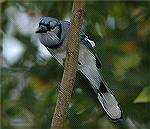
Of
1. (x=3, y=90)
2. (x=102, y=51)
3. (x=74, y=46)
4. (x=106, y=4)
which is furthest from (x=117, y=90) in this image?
(x=74, y=46)

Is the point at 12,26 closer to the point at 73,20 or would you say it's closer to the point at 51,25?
the point at 51,25

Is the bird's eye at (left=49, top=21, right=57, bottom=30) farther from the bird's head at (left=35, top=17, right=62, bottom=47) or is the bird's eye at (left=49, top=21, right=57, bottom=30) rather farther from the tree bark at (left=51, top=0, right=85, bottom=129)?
the tree bark at (left=51, top=0, right=85, bottom=129)

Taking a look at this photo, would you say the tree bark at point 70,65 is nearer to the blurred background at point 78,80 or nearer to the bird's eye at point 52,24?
the bird's eye at point 52,24

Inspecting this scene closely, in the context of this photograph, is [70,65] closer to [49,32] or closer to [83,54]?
[49,32]

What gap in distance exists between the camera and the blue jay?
2.08 metres

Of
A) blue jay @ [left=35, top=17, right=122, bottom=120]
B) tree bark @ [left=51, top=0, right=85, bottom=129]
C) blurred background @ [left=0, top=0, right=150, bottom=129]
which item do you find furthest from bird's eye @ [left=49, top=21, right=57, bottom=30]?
blurred background @ [left=0, top=0, right=150, bottom=129]

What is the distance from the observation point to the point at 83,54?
7.43 feet

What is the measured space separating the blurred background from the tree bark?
79 cm

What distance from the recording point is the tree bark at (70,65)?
1.79m

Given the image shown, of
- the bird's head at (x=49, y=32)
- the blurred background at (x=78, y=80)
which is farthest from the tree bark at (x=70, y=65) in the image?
the blurred background at (x=78, y=80)

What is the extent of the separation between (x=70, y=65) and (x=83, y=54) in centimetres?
44

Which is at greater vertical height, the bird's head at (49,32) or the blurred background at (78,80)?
the bird's head at (49,32)

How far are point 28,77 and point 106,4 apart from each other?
57cm

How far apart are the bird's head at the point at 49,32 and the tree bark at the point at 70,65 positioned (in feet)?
0.81
